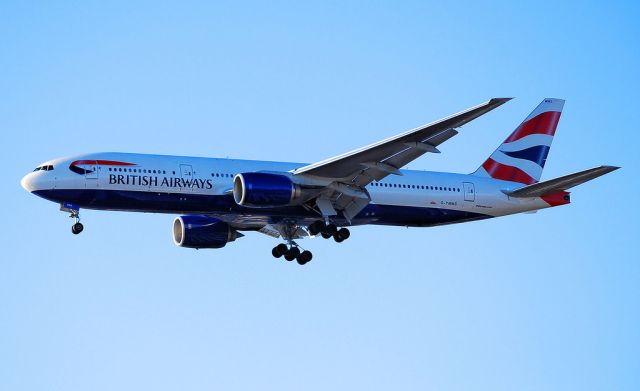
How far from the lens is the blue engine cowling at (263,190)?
50344 millimetres

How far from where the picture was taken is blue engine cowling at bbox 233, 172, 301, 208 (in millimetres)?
50344

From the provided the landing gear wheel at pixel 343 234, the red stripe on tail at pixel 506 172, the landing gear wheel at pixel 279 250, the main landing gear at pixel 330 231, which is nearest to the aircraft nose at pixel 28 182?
the landing gear wheel at pixel 279 250

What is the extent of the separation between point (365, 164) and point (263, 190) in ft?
13.6

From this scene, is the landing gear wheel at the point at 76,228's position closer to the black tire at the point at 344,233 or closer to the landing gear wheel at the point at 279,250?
the landing gear wheel at the point at 279,250

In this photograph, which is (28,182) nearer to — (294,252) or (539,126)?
(294,252)

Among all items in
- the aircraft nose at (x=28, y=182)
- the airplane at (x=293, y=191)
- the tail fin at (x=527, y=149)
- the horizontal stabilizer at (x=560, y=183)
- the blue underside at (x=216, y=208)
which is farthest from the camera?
the tail fin at (x=527, y=149)

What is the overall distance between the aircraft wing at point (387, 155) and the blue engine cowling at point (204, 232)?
7.24 m

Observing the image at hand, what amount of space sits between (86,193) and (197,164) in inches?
184

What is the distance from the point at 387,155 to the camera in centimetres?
4991

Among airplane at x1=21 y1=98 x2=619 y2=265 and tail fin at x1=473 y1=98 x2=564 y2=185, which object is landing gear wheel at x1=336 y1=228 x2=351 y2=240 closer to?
airplane at x1=21 y1=98 x2=619 y2=265

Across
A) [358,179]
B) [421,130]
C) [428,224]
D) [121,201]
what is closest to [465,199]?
[428,224]

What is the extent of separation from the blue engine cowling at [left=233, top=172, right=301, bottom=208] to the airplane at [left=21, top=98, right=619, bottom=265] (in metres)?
0.04

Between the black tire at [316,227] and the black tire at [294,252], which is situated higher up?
the black tire at [316,227]

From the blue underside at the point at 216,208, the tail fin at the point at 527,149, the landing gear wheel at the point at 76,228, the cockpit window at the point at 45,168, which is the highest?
the tail fin at the point at 527,149
